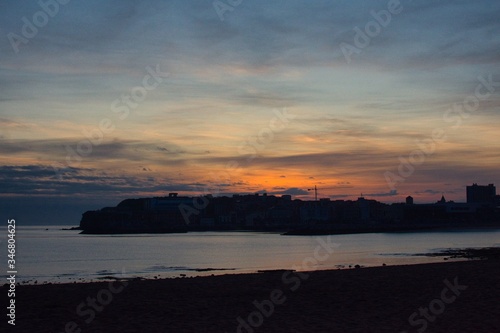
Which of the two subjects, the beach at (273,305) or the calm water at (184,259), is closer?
the beach at (273,305)

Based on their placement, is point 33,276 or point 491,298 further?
point 33,276

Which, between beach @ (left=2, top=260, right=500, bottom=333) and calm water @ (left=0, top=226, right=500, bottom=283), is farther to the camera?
calm water @ (left=0, top=226, right=500, bottom=283)

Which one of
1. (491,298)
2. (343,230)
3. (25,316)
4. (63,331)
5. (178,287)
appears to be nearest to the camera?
(63,331)

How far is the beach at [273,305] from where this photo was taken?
14062mm

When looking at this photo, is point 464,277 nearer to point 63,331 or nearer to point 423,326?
point 423,326

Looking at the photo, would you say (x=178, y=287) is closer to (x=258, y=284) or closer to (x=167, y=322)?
(x=258, y=284)

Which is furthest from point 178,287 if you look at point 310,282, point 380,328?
point 380,328

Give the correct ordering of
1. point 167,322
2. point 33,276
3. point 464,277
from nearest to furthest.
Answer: point 167,322 → point 464,277 → point 33,276

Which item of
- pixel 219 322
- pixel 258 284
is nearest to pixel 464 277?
pixel 258 284

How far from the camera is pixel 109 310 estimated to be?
662 inches

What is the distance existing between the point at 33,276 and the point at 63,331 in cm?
2623

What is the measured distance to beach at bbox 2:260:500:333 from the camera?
14062 millimetres

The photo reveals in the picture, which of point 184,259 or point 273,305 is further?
point 184,259

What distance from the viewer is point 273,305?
1761cm
